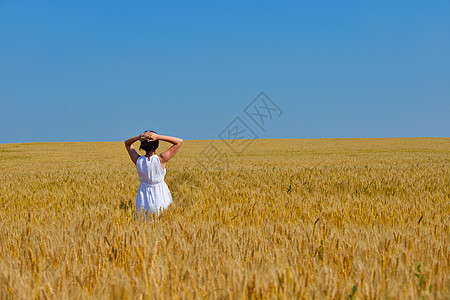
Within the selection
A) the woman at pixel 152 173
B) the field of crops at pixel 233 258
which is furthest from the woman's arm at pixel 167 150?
the field of crops at pixel 233 258

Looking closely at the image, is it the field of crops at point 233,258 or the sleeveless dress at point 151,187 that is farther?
the sleeveless dress at point 151,187

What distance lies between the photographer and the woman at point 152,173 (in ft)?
14.6

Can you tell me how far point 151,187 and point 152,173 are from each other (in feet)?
0.84

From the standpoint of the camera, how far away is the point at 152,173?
451cm

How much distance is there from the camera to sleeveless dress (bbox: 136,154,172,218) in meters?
4.48

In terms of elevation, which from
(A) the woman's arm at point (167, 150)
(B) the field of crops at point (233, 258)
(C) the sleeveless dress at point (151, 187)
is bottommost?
(B) the field of crops at point (233, 258)

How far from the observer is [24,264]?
246 centimetres

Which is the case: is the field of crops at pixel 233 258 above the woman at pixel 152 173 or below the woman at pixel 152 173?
below

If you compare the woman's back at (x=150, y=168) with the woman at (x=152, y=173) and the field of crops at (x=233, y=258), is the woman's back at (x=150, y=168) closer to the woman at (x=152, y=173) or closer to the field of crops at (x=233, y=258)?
the woman at (x=152, y=173)

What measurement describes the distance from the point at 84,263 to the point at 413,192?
6.26 m

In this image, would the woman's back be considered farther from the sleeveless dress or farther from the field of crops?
the field of crops

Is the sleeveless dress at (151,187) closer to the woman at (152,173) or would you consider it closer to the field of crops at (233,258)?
the woman at (152,173)

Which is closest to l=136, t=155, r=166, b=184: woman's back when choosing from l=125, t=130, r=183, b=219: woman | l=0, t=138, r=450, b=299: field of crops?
l=125, t=130, r=183, b=219: woman

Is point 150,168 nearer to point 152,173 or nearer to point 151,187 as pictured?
point 152,173
